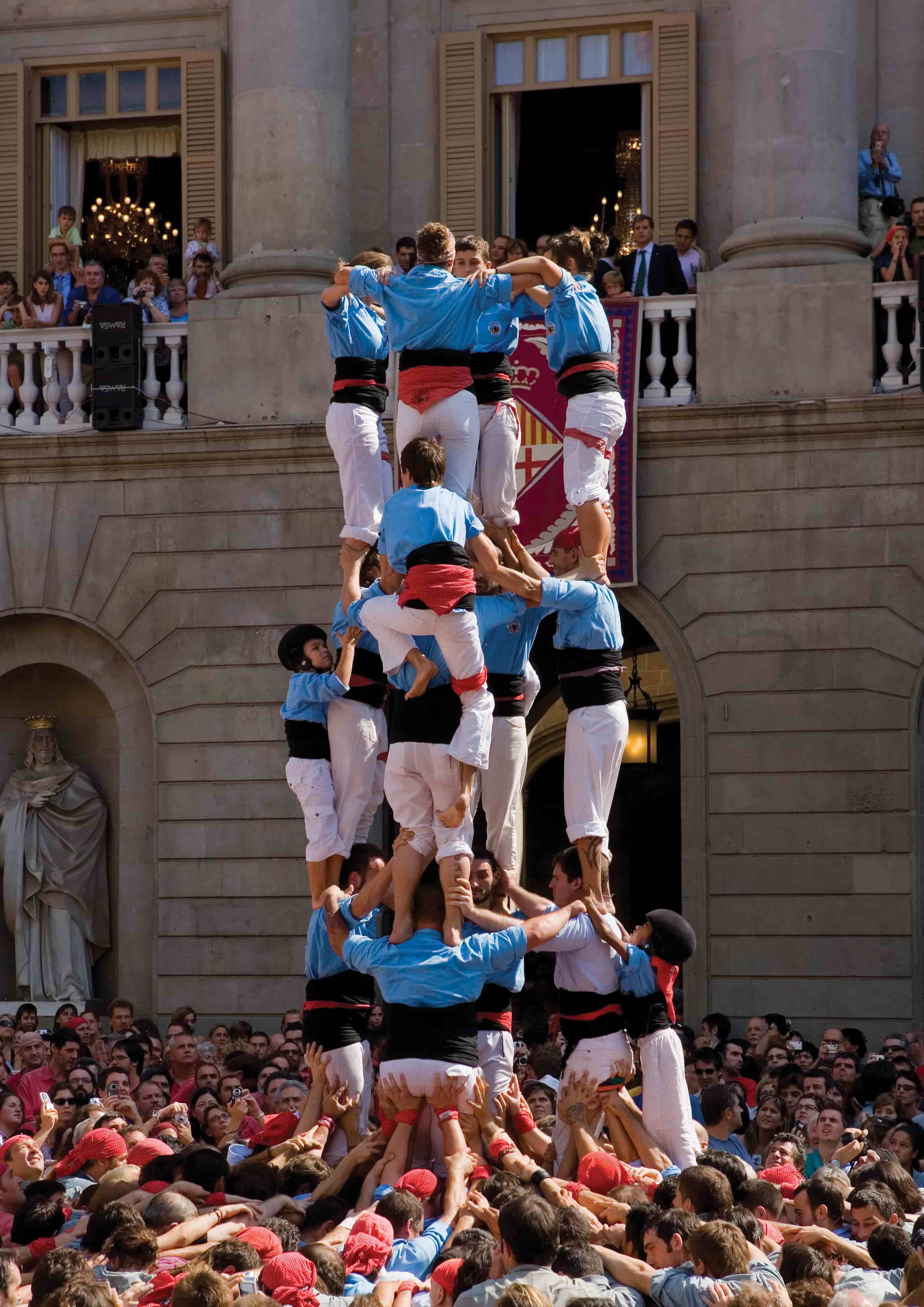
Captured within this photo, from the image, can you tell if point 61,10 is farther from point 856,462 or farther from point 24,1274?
point 24,1274

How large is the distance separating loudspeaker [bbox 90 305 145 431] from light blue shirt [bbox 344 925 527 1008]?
420 inches

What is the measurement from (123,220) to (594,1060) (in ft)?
50.6

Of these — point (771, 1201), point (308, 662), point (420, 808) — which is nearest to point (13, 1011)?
point (308, 662)

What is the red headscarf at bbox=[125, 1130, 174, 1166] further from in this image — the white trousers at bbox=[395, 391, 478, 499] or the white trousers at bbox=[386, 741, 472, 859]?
the white trousers at bbox=[395, 391, 478, 499]

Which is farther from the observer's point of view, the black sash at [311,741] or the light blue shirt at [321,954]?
the black sash at [311,741]

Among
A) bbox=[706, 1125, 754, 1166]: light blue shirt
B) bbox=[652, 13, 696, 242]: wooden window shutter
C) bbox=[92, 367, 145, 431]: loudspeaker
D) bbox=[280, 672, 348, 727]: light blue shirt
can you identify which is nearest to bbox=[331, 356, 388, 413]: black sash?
bbox=[280, 672, 348, 727]: light blue shirt

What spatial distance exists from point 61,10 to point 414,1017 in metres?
15.9

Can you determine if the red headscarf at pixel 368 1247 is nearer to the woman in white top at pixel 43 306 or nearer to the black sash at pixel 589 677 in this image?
the black sash at pixel 589 677

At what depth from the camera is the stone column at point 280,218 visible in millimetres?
20578

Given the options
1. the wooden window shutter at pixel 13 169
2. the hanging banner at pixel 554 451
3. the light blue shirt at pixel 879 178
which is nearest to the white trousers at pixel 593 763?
the hanging banner at pixel 554 451

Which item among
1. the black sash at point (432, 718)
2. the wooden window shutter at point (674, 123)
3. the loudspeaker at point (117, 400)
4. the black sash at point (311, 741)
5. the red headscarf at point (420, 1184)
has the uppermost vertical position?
the wooden window shutter at point (674, 123)

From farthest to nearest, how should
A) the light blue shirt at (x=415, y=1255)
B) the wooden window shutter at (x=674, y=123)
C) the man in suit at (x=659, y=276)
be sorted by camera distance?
the wooden window shutter at (x=674, y=123) → the man in suit at (x=659, y=276) → the light blue shirt at (x=415, y=1255)

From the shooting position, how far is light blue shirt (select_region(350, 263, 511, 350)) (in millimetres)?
12023

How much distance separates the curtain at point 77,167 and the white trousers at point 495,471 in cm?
1288
